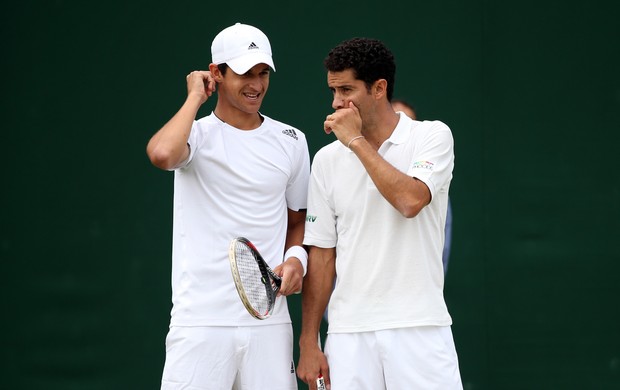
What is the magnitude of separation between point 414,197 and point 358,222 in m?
0.26

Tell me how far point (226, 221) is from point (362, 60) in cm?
74

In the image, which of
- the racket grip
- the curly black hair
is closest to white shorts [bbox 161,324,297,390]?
the racket grip

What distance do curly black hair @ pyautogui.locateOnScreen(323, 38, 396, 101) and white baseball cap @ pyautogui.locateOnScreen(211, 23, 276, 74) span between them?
275 millimetres

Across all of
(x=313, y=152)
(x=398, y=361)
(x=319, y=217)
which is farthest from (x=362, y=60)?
(x=313, y=152)

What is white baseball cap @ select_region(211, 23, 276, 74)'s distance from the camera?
12.4 ft

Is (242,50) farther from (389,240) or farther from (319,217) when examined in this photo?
(389,240)

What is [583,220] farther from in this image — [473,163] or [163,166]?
[163,166]

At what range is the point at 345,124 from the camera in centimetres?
359

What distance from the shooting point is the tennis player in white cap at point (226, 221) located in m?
3.63

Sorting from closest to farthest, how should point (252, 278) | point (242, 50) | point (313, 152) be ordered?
point (252, 278)
point (242, 50)
point (313, 152)

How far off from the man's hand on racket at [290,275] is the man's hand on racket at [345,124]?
467 mm

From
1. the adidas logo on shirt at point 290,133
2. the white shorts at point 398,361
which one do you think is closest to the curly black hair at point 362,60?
the adidas logo on shirt at point 290,133

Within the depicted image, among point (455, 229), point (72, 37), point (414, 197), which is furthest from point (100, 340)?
point (414, 197)

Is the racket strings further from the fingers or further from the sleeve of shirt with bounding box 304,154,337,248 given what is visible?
the fingers
